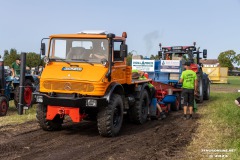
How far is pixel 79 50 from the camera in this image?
8.41m

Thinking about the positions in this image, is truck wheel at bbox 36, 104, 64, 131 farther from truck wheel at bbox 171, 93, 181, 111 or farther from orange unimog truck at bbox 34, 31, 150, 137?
truck wheel at bbox 171, 93, 181, 111

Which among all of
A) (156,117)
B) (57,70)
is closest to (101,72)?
(57,70)

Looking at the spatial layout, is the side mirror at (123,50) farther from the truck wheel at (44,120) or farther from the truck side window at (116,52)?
the truck wheel at (44,120)

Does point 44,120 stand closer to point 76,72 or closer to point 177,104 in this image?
point 76,72

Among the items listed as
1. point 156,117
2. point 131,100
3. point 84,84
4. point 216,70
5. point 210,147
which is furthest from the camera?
point 216,70

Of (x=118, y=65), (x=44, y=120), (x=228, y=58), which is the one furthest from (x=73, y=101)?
(x=228, y=58)

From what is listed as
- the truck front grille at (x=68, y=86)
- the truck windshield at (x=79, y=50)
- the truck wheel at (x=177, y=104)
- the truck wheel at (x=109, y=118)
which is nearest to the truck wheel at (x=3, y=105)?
the truck windshield at (x=79, y=50)

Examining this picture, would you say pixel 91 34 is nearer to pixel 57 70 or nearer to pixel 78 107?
pixel 57 70

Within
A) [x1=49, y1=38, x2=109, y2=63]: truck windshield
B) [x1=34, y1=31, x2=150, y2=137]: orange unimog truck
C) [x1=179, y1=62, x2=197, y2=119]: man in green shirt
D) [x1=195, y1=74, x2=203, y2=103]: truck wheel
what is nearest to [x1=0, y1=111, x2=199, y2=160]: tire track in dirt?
[x1=34, y1=31, x2=150, y2=137]: orange unimog truck

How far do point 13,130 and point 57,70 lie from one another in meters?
1.85

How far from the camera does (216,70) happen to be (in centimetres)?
3575

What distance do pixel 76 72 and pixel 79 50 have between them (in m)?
0.75

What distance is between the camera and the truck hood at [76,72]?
7.69 meters

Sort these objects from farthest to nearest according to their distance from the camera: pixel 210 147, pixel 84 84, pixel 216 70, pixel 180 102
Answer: pixel 216 70 → pixel 180 102 → pixel 84 84 → pixel 210 147
